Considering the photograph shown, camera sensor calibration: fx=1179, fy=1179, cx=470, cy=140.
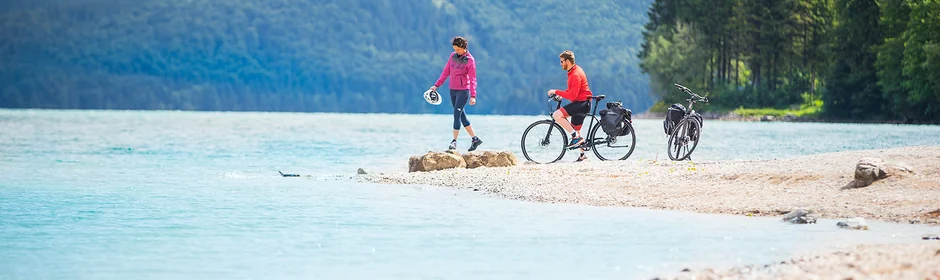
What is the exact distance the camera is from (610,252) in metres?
9.55

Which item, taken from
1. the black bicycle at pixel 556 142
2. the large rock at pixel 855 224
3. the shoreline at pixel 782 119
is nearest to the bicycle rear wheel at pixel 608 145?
the black bicycle at pixel 556 142

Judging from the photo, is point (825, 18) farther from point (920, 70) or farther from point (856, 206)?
point (856, 206)

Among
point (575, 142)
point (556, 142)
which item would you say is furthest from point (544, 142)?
point (575, 142)

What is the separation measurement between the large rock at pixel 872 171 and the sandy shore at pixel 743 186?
0.09 metres

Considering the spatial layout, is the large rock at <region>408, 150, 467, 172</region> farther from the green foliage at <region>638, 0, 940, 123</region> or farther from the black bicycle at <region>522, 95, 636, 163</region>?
the green foliage at <region>638, 0, 940, 123</region>

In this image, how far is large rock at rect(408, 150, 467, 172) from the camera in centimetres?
1817

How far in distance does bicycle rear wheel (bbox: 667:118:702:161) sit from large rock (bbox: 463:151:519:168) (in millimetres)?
2533

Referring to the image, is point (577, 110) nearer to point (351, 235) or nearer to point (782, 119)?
point (351, 235)

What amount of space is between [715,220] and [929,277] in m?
4.86

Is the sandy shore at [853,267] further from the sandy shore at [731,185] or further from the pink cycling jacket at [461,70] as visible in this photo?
Result: the pink cycling jacket at [461,70]

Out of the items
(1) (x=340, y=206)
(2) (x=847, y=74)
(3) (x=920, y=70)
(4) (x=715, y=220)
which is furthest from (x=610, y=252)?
(2) (x=847, y=74)

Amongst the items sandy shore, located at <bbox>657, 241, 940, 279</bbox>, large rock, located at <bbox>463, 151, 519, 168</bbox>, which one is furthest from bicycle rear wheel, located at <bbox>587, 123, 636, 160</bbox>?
sandy shore, located at <bbox>657, 241, 940, 279</bbox>

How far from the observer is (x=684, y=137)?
61.0 ft

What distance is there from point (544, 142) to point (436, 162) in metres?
1.92
